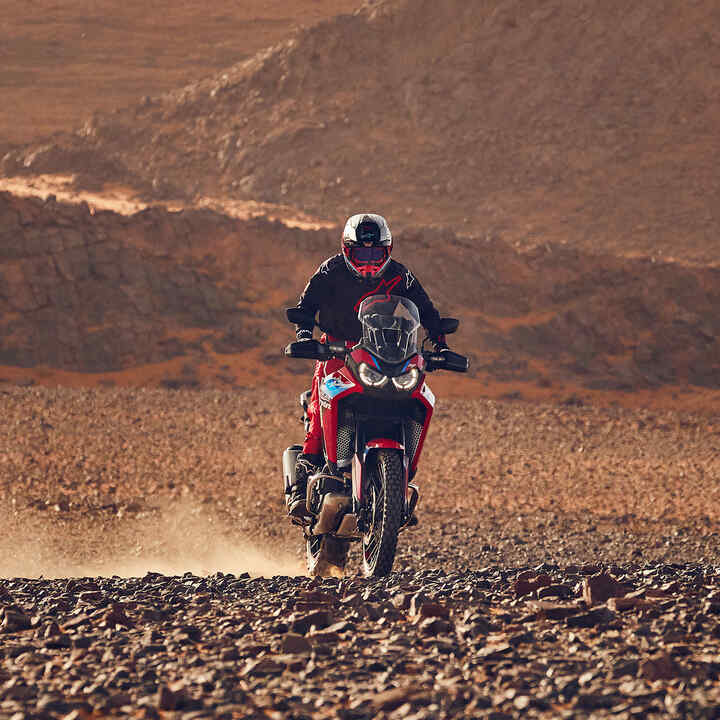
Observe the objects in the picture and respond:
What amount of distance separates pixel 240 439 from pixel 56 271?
11205 mm

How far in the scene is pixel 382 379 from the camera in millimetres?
8773

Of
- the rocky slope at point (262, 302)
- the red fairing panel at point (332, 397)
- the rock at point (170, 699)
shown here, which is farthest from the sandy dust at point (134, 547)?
the rocky slope at point (262, 302)

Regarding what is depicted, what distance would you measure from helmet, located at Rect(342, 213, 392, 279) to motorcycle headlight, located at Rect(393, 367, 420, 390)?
3.63ft

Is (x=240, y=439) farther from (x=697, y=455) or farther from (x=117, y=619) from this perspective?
(x=117, y=619)

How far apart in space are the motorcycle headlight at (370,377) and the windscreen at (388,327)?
128 mm

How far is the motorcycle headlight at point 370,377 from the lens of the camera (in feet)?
28.8

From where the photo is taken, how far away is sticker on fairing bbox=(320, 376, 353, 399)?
9047 millimetres

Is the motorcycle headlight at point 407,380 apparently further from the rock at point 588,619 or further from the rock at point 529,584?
the rock at point 588,619

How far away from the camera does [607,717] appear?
16.5 ft

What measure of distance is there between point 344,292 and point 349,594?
2.88 metres

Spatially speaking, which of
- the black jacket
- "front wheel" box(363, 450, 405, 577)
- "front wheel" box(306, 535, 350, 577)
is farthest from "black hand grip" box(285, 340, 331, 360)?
"front wheel" box(306, 535, 350, 577)

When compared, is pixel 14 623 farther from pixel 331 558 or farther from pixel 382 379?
pixel 331 558

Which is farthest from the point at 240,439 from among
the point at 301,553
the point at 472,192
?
the point at 472,192

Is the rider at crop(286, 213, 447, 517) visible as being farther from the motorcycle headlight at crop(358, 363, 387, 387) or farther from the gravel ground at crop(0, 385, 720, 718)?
the gravel ground at crop(0, 385, 720, 718)
